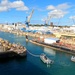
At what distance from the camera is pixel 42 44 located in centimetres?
4616

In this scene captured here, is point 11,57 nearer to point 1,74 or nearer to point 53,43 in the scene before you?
point 1,74

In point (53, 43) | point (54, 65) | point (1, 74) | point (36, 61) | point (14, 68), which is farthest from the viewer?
point (53, 43)

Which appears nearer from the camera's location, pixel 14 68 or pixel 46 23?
pixel 14 68

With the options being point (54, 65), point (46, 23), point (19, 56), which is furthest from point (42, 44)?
point (46, 23)

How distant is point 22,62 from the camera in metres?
27.0

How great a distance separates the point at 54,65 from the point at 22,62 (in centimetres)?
494

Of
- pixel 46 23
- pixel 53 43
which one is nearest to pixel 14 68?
Answer: pixel 53 43

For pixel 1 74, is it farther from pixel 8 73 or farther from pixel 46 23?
pixel 46 23

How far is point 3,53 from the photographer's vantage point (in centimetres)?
2781

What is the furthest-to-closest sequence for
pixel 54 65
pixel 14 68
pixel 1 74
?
pixel 54 65, pixel 14 68, pixel 1 74

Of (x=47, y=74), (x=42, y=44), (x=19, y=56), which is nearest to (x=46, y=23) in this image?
(x=42, y=44)

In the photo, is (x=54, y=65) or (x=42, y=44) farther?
(x=42, y=44)

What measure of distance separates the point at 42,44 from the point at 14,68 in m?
23.1

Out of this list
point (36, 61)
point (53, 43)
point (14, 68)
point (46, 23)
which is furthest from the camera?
point (46, 23)
